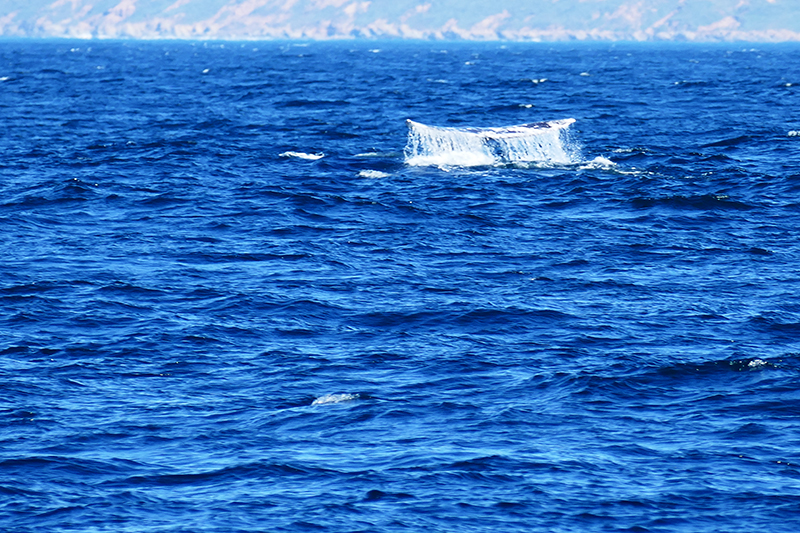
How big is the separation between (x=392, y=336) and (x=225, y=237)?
13.2m

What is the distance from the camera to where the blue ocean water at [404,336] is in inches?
831

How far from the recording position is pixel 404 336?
29984mm

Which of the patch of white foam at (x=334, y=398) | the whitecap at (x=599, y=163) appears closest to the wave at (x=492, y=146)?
the whitecap at (x=599, y=163)

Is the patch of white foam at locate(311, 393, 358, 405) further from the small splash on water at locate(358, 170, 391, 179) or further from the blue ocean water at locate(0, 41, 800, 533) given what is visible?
the small splash on water at locate(358, 170, 391, 179)

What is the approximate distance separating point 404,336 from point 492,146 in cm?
3090

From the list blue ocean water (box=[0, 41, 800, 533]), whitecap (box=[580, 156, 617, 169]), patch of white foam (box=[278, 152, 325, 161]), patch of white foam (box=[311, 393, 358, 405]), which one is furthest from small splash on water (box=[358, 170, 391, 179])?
patch of white foam (box=[311, 393, 358, 405])

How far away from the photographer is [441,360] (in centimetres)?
2817

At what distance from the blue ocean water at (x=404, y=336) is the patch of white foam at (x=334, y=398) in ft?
0.29

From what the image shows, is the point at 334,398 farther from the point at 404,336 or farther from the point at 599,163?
the point at 599,163

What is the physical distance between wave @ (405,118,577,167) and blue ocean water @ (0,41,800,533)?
19cm

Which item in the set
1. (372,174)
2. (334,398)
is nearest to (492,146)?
(372,174)

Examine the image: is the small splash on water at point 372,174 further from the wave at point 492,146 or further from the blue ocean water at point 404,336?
the wave at point 492,146

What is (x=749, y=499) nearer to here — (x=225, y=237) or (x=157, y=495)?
(x=157, y=495)

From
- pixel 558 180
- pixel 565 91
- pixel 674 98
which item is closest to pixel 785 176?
pixel 558 180
